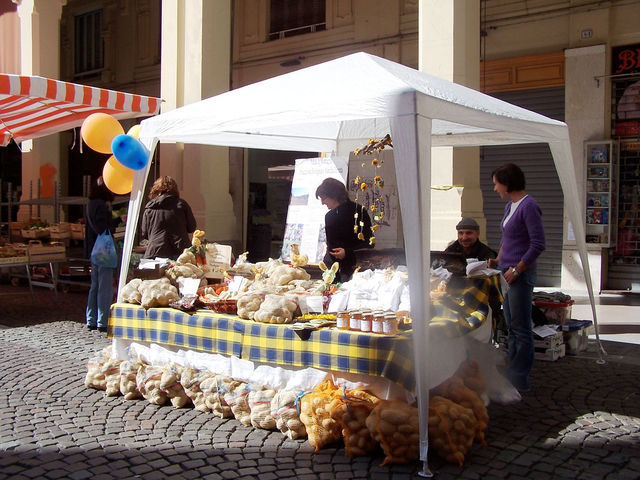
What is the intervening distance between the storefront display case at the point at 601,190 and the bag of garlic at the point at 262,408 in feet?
23.0

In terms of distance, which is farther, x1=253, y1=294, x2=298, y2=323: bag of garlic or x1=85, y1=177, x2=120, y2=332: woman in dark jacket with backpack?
x1=85, y1=177, x2=120, y2=332: woman in dark jacket with backpack

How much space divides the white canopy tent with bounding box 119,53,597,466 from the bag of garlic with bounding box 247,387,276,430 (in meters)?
1.11

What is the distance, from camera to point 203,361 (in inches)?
186

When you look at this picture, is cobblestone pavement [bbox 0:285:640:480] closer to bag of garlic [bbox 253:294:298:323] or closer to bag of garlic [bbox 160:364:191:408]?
bag of garlic [bbox 160:364:191:408]

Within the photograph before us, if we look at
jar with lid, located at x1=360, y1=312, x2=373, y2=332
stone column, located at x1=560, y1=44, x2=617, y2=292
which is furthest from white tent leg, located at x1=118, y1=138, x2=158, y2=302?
stone column, located at x1=560, y1=44, x2=617, y2=292

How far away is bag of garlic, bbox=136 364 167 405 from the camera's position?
15.6 feet

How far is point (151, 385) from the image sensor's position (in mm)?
4773

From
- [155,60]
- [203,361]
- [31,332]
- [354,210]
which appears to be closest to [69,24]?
[155,60]

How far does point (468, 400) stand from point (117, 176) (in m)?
3.92

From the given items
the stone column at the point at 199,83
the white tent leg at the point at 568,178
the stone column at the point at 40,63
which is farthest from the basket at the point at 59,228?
the white tent leg at the point at 568,178

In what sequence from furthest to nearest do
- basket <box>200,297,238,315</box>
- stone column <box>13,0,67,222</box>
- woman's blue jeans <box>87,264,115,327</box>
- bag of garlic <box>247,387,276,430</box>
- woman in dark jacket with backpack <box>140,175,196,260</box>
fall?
1. stone column <box>13,0,67,222</box>
2. woman's blue jeans <box>87,264,115,327</box>
3. woman in dark jacket with backpack <box>140,175,196,260</box>
4. basket <box>200,297,238,315</box>
5. bag of garlic <box>247,387,276,430</box>

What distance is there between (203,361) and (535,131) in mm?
2987

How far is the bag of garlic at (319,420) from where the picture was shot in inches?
152

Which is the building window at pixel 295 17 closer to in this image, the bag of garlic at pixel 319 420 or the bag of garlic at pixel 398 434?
the bag of garlic at pixel 319 420
